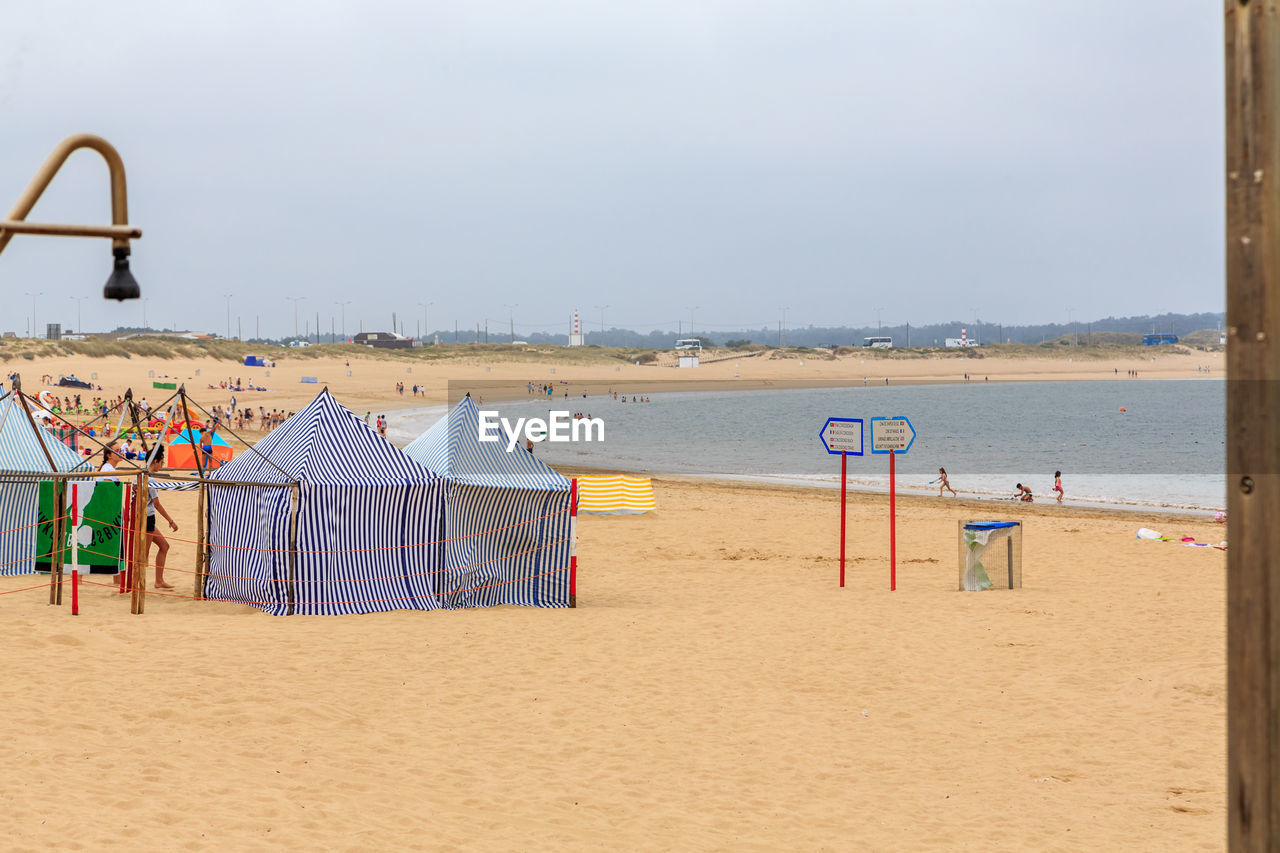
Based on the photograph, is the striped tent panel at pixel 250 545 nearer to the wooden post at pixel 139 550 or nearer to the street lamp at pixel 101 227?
the wooden post at pixel 139 550

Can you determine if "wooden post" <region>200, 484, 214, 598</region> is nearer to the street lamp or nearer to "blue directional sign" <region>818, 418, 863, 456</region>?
"blue directional sign" <region>818, 418, 863, 456</region>

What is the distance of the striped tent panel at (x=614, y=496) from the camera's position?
902 inches

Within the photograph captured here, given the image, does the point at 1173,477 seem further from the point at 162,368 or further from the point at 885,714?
the point at 162,368

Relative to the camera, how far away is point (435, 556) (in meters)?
12.7

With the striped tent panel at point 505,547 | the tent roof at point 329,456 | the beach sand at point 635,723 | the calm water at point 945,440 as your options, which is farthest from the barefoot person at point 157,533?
the calm water at point 945,440

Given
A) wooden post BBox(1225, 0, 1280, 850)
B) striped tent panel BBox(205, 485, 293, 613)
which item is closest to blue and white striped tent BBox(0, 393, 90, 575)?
striped tent panel BBox(205, 485, 293, 613)

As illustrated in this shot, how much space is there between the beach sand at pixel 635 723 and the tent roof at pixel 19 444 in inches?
67.1

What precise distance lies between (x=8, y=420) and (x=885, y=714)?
1189 cm

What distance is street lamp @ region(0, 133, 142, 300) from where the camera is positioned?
464cm

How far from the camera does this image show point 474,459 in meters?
13.0

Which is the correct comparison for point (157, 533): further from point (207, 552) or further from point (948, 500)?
point (948, 500)

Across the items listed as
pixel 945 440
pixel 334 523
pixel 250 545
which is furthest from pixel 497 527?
pixel 945 440

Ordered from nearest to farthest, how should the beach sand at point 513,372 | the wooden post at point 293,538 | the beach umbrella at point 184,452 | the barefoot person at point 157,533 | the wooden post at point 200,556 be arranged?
the wooden post at point 293,538 → the barefoot person at point 157,533 → the wooden post at point 200,556 → the beach umbrella at point 184,452 → the beach sand at point 513,372

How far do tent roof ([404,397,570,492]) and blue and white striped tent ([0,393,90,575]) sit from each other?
4986 mm
